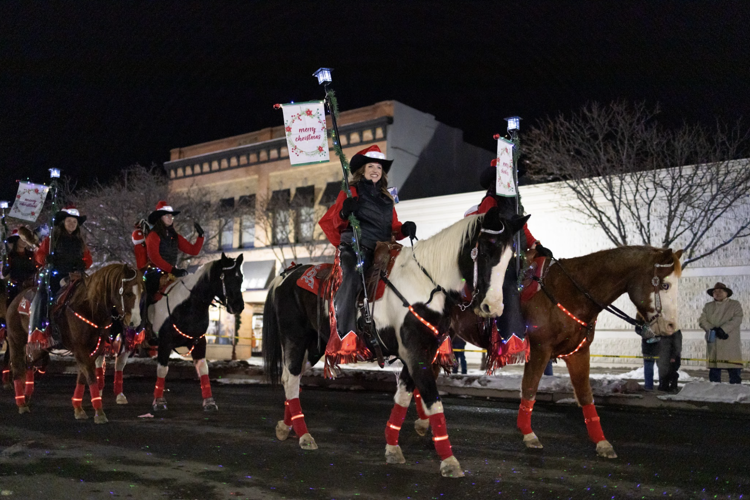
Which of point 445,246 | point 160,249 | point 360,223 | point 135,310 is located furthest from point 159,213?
point 445,246

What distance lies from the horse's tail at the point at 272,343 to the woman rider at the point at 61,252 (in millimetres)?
3742

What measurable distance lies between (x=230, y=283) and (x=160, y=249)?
1.52 metres

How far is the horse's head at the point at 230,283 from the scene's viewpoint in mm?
10422

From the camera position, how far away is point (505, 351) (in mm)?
6863

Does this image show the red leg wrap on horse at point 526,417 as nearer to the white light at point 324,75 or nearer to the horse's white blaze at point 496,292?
the horse's white blaze at point 496,292

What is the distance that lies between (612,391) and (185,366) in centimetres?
1234

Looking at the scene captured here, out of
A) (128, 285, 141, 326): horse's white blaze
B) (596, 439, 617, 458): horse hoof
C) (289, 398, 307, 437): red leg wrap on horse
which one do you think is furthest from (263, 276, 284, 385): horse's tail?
(596, 439, 617, 458): horse hoof

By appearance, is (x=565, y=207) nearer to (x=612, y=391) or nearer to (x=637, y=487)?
(x=612, y=391)

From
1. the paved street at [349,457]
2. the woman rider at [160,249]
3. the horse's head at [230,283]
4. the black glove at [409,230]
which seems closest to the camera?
the paved street at [349,457]

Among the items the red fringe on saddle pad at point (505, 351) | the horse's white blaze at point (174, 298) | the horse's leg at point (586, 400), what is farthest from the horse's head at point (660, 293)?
the horse's white blaze at point (174, 298)

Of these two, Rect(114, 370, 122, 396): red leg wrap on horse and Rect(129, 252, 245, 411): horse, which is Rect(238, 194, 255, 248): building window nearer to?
Rect(114, 370, 122, 396): red leg wrap on horse

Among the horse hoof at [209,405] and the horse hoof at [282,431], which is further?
the horse hoof at [209,405]

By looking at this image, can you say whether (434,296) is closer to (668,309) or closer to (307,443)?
(307,443)

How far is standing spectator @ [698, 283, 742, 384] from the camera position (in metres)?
13.5
